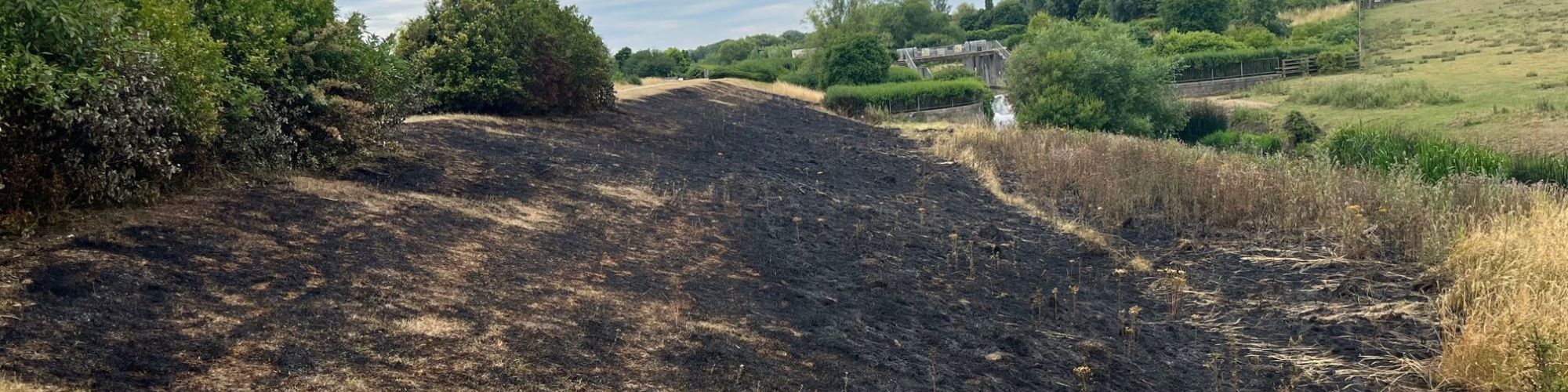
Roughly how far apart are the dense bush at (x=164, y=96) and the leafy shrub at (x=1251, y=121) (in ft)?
91.5

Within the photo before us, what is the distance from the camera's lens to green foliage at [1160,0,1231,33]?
6391cm

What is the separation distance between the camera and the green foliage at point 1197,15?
63.9 metres

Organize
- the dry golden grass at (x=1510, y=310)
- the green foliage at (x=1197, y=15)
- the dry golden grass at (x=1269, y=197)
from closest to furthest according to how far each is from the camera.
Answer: the dry golden grass at (x=1510, y=310) → the dry golden grass at (x=1269, y=197) → the green foliage at (x=1197, y=15)

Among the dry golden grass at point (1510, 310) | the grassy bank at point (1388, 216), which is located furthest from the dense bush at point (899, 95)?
the dry golden grass at point (1510, 310)

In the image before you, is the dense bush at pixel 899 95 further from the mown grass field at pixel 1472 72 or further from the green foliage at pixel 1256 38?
the green foliage at pixel 1256 38

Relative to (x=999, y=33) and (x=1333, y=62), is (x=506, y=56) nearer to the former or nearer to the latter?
(x=1333, y=62)

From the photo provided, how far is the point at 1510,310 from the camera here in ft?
23.5

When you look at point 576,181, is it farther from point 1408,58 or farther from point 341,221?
point 1408,58

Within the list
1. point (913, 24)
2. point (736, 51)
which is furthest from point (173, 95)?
point (736, 51)

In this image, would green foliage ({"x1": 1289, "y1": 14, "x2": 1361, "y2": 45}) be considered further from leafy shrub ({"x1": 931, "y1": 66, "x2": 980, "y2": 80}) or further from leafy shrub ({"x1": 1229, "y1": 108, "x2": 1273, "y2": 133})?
leafy shrub ({"x1": 1229, "y1": 108, "x2": 1273, "y2": 133})

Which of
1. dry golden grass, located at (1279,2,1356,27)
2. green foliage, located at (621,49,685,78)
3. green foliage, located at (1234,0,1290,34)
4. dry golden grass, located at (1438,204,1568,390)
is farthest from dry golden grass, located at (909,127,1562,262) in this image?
dry golden grass, located at (1279,2,1356,27)

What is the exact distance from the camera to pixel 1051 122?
29.4 meters

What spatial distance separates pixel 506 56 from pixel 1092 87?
17.9 meters

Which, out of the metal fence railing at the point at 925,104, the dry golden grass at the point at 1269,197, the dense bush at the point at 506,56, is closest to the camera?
the dry golden grass at the point at 1269,197
